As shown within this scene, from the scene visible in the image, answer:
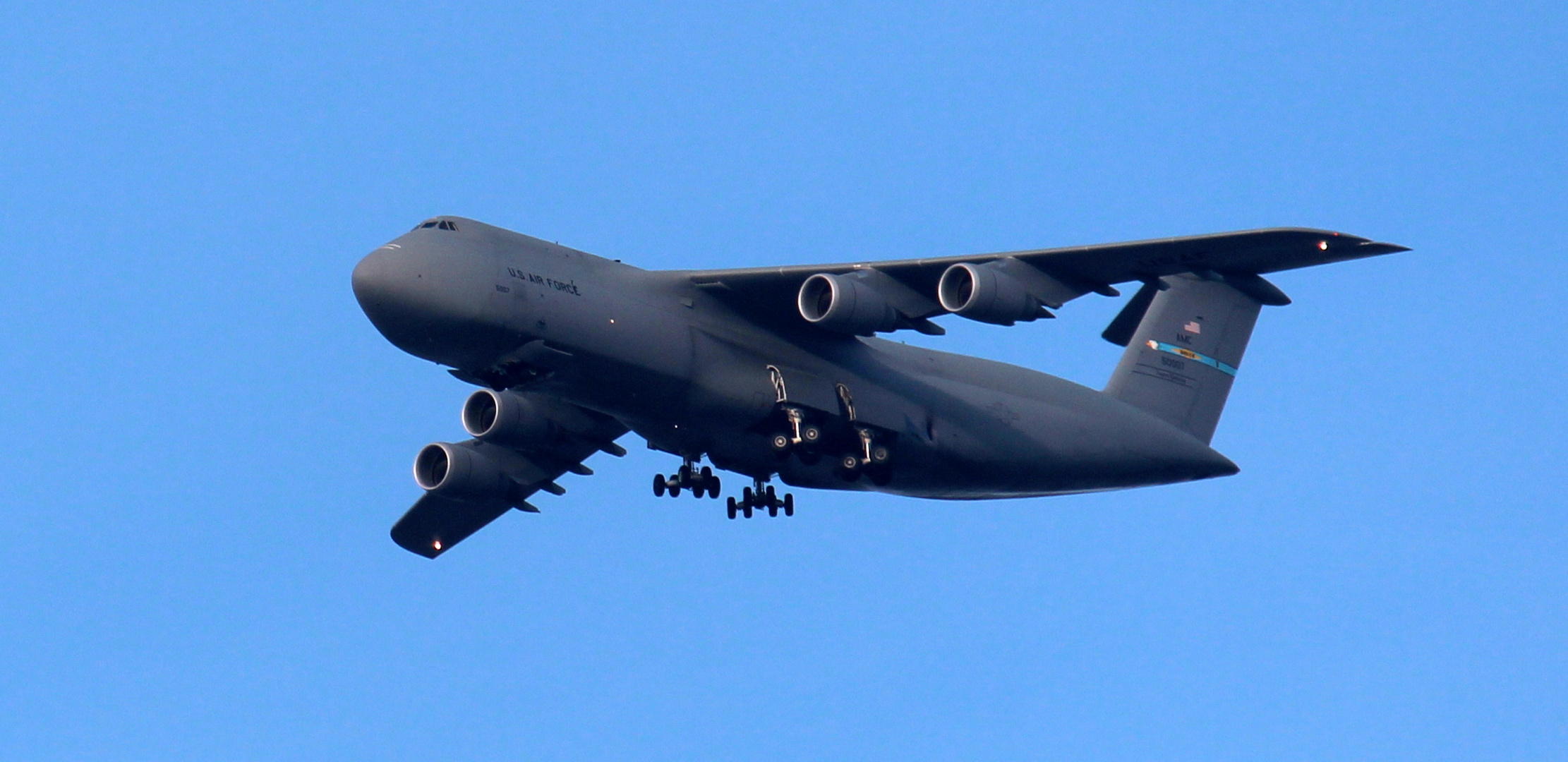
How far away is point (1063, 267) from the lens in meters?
16.7

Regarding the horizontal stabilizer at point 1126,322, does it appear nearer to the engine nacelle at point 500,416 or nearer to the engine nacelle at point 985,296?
the engine nacelle at point 985,296

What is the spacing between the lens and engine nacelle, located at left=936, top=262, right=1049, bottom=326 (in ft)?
52.5

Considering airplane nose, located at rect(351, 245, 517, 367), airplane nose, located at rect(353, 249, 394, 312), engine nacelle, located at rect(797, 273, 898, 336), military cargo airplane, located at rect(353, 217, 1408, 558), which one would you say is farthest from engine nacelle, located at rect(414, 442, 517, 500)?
engine nacelle, located at rect(797, 273, 898, 336)

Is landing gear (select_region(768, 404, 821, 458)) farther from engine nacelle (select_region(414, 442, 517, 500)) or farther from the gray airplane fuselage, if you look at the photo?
engine nacelle (select_region(414, 442, 517, 500))

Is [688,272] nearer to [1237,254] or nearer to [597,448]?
[597,448]

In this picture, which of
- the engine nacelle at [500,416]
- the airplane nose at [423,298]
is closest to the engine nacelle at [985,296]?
the airplane nose at [423,298]

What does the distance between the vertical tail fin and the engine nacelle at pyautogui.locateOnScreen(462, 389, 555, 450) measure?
Answer: 5.97m

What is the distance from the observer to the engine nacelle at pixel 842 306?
16.3 m

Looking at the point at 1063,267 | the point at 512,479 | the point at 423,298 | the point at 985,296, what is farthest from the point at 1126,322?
the point at 423,298

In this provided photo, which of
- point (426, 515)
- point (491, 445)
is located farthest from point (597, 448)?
point (426, 515)

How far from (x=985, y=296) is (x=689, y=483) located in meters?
3.52

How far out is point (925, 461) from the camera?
17984 millimetres

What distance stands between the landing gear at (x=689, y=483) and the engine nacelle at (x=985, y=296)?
298 centimetres

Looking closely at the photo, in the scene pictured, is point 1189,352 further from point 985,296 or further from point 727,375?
point 727,375
